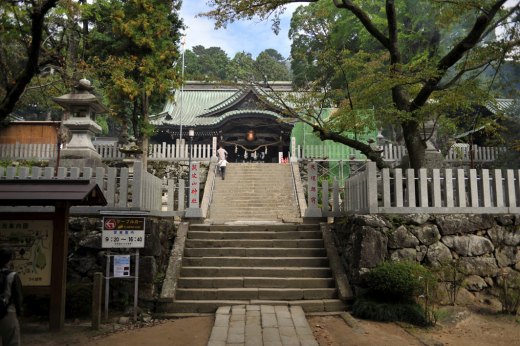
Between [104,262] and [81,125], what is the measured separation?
17.1 ft

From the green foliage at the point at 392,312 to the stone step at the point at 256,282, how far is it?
3.60ft

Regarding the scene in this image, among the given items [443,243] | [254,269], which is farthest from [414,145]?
[254,269]

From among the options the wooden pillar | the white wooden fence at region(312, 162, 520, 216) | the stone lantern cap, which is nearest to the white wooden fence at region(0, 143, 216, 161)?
the stone lantern cap

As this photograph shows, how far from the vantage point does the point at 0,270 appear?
4.32 m

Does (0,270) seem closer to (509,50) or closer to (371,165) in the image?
(371,165)

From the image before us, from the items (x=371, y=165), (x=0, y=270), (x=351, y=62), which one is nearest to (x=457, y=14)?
(x=351, y=62)

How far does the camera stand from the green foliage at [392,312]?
631 centimetres

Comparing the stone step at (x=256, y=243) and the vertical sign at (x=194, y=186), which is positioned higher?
the vertical sign at (x=194, y=186)

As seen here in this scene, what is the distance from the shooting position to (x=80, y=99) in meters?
11.0

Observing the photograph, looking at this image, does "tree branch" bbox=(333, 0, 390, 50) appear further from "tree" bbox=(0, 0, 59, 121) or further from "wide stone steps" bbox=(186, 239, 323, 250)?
"tree" bbox=(0, 0, 59, 121)

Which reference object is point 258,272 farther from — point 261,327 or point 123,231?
point 123,231

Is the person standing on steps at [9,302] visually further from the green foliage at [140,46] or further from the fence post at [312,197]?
the green foliage at [140,46]

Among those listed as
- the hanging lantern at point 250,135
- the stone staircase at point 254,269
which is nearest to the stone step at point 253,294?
the stone staircase at point 254,269

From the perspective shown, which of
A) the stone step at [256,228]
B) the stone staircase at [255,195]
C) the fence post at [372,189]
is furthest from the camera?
the stone staircase at [255,195]
